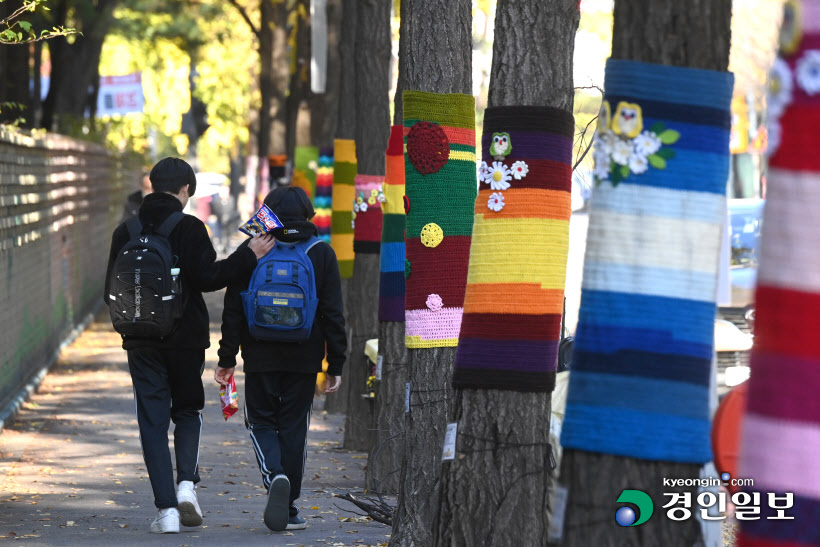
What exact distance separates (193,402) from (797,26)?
5.28 meters

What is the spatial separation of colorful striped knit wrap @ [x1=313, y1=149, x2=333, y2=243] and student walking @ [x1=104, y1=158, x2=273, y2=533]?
696 centimetres

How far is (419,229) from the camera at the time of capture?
7086 millimetres

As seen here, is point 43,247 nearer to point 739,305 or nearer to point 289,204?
point 739,305

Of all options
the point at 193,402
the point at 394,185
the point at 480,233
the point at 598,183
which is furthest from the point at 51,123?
the point at 598,183

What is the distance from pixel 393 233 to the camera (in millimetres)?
9547

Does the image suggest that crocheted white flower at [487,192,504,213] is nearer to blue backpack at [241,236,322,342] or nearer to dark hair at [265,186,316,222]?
blue backpack at [241,236,322,342]

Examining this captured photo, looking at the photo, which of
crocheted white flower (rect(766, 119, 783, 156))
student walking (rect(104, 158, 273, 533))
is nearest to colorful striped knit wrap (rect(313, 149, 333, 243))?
student walking (rect(104, 158, 273, 533))

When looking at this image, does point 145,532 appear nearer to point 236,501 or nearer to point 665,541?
point 236,501

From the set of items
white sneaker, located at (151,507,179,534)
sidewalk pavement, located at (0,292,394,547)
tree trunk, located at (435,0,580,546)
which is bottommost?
sidewalk pavement, located at (0,292,394,547)

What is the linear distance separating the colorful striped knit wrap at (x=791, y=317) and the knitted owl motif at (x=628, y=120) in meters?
0.91

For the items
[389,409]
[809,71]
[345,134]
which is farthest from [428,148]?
[345,134]

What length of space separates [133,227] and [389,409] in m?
2.54

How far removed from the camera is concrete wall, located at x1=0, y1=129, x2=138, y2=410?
497 inches

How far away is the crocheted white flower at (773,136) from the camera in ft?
9.79
